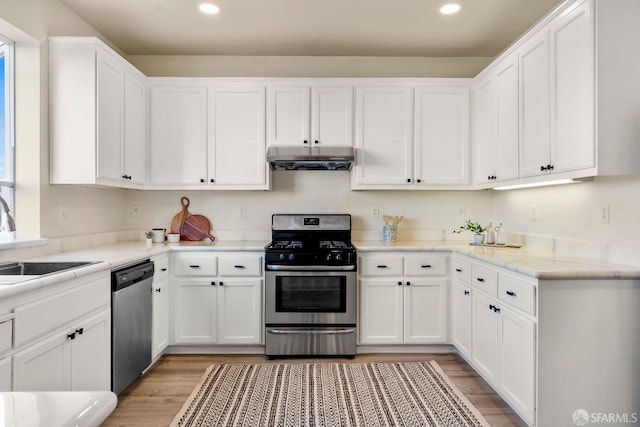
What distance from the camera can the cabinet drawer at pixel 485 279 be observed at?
2.37 meters

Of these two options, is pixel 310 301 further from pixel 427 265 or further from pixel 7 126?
pixel 7 126

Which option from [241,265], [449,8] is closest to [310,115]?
[449,8]

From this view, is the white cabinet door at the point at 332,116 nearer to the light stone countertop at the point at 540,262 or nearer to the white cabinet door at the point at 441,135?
the white cabinet door at the point at 441,135

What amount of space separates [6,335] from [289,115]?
2.56 metres

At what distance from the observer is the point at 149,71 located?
3.67 metres

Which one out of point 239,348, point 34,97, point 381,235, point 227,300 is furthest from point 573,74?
point 34,97

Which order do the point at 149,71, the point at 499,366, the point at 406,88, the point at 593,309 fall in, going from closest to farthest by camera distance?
1. the point at 593,309
2. the point at 499,366
3. the point at 406,88
4. the point at 149,71

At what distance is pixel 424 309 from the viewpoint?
3121 mm

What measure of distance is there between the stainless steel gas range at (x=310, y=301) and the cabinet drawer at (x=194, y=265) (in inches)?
18.4

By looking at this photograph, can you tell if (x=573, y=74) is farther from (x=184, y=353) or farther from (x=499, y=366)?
(x=184, y=353)

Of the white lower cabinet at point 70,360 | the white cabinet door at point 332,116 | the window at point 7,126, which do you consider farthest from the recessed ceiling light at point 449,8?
the white lower cabinet at point 70,360

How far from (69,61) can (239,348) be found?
101 inches

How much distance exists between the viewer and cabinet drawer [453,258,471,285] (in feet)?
9.19

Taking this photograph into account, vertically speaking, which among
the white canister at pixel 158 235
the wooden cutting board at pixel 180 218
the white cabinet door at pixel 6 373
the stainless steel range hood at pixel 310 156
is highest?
the stainless steel range hood at pixel 310 156
